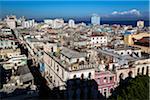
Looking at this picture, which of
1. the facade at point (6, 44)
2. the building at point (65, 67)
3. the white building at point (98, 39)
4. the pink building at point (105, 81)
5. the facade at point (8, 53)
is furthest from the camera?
the white building at point (98, 39)

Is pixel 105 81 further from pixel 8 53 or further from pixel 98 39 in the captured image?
pixel 98 39

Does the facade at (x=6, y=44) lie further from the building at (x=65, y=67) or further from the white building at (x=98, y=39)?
the white building at (x=98, y=39)

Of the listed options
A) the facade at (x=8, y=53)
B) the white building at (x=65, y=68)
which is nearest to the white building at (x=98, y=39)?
the facade at (x=8, y=53)

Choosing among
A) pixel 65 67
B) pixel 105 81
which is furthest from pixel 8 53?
pixel 105 81

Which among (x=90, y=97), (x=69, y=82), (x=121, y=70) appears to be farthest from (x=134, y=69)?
(x=69, y=82)

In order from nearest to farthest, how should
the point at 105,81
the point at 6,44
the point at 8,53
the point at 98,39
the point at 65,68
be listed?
the point at 65,68 < the point at 105,81 < the point at 8,53 < the point at 6,44 < the point at 98,39

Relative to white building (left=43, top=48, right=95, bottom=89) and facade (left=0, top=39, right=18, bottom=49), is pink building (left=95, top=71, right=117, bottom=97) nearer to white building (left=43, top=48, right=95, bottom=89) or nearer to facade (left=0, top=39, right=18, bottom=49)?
white building (left=43, top=48, right=95, bottom=89)

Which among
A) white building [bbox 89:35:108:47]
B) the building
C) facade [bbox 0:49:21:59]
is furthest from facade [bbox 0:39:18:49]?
white building [bbox 89:35:108:47]

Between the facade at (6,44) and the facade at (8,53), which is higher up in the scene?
the facade at (6,44)
